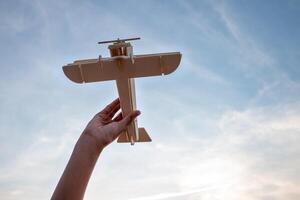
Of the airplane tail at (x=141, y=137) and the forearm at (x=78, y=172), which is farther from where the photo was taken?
the airplane tail at (x=141, y=137)

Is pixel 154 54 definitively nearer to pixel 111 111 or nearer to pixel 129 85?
pixel 129 85

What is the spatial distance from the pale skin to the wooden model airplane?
5.41 meters

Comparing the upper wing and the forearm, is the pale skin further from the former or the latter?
the upper wing

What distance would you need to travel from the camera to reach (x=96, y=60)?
398 inches

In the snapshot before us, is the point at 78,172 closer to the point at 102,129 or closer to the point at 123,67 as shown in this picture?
the point at 102,129

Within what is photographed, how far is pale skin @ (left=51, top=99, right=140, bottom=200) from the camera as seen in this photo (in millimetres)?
3016

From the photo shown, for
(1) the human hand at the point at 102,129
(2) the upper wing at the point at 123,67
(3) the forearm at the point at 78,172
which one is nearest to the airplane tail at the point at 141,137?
(2) the upper wing at the point at 123,67

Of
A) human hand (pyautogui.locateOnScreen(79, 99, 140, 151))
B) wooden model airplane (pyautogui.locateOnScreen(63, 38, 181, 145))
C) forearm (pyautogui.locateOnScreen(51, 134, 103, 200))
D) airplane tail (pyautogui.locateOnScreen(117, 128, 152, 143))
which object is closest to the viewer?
forearm (pyautogui.locateOnScreen(51, 134, 103, 200))

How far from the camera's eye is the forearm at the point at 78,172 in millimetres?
3000

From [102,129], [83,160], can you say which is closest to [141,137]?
[102,129]

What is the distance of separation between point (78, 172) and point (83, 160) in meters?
0.17

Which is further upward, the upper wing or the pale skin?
the upper wing

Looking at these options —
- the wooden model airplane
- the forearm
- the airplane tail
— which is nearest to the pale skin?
the forearm

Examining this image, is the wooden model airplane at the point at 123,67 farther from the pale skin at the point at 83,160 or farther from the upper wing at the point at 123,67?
the pale skin at the point at 83,160
